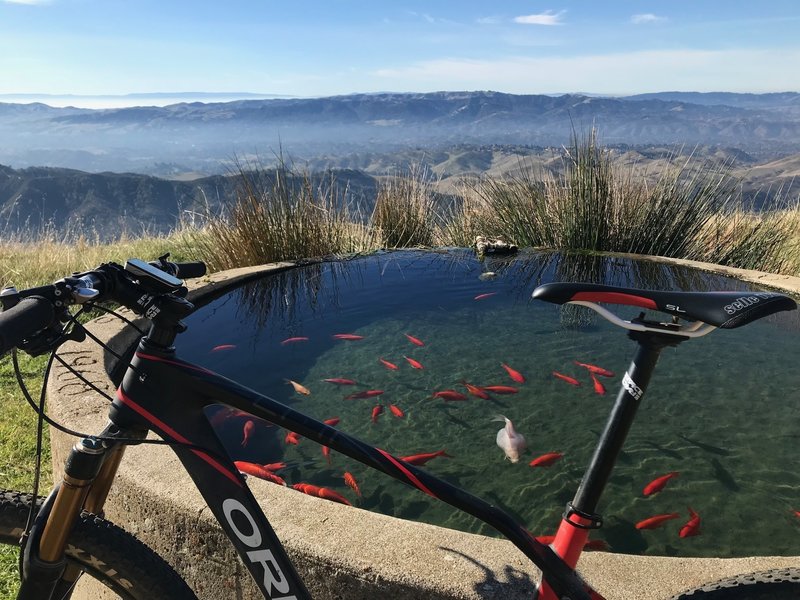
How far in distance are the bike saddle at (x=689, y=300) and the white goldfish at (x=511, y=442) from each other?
1.43m

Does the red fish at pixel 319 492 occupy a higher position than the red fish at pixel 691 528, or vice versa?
the red fish at pixel 319 492

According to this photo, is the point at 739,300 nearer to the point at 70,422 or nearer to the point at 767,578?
the point at 767,578

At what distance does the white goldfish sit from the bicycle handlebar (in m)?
1.69

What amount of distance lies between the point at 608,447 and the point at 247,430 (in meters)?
1.85

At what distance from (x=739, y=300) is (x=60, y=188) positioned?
125 meters

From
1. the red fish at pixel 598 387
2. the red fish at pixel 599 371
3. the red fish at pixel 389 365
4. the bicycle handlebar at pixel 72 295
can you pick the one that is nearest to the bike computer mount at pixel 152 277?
the bicycle handlebar at pixel 72 295

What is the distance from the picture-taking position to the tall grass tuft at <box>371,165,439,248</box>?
666 centimetres

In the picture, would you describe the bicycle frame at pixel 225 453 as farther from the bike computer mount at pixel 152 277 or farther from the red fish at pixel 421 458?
the red fish at pixel 421 458

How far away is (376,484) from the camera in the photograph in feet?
7.12

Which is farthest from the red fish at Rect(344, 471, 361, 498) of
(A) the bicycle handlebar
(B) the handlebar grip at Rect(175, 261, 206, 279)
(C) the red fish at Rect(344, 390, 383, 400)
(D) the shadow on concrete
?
(A) the bicycle handlebar

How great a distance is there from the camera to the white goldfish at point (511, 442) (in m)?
2.34

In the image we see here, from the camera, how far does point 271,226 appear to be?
5148 millimetres

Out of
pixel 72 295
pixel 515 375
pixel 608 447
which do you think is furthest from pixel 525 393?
pixel 72 295

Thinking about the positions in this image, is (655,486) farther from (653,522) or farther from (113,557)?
(113,557)
